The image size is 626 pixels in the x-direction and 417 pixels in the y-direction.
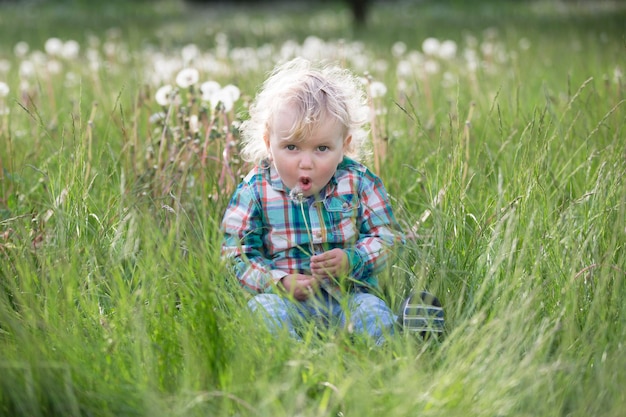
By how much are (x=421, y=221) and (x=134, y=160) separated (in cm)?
114

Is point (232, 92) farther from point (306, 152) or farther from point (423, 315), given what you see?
point (423, 315)

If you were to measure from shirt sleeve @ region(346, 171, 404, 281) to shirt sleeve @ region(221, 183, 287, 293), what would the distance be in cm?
22

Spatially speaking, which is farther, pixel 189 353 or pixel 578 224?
pixel 578 224

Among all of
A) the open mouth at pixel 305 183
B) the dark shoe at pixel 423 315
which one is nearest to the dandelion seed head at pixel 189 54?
the open mouth at pixel 305 183

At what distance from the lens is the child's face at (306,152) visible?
2.32m

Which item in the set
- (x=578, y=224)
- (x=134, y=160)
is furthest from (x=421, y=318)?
(x=134, y=160)

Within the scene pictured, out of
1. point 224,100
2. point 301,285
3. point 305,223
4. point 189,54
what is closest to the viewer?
point 301,285

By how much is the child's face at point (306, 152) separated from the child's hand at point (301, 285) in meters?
0.25

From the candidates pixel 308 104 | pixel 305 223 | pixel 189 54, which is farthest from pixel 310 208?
pixel 189 54

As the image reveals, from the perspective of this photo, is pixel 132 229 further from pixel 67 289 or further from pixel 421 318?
pixel 421 318

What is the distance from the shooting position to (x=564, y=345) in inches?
74.4

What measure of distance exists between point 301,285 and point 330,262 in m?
0.10

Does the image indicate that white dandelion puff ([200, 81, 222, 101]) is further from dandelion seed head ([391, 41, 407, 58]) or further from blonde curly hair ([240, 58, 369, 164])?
dandelion seed head ([391, 41, 407, 58])

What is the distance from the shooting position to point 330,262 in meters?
2.26
